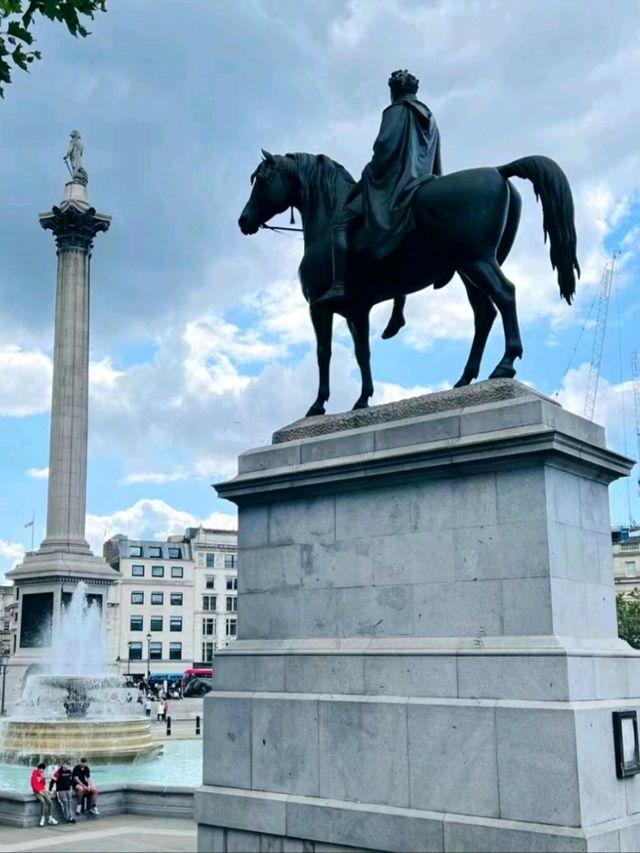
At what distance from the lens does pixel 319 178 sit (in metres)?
14.1

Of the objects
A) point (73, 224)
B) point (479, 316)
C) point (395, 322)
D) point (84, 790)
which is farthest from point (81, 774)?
point (73, 224)

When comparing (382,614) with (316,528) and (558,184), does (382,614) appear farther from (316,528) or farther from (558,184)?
(558,184)

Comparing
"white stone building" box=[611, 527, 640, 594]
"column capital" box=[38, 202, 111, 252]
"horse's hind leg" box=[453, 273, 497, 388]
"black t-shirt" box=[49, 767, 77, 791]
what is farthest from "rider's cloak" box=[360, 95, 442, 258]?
"white stone building" box=[611, 527, 640, 594]

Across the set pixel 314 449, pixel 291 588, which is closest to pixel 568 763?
pixel 291 588

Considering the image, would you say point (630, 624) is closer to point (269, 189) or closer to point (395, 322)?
point (395, 322)

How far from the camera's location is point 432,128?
44.4ft

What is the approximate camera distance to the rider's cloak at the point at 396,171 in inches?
503

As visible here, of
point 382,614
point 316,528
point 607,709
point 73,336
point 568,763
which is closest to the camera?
point 568,763

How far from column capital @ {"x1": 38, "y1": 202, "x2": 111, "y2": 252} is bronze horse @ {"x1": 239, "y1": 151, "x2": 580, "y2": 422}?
49.8m

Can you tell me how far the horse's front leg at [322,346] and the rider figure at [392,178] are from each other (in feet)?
0.65

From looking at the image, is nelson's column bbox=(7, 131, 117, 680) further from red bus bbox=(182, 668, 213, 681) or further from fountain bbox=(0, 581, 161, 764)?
red bus bbox=(182, 668, 213, 681)

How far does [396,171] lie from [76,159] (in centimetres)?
5646

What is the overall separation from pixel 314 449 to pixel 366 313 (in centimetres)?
249

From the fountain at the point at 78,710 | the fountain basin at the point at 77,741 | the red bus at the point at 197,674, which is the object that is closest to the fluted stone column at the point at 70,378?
the fountain at the point at 78,710
